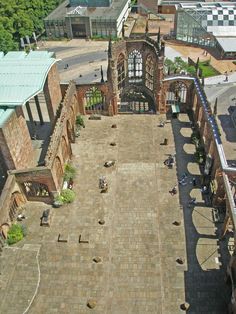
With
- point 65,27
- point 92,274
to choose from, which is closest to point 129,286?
point 92,274

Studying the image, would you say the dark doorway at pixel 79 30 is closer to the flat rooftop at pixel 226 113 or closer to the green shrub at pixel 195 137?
the flat rooftop at pixel 226 113

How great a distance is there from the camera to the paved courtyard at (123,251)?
35062 millimetres

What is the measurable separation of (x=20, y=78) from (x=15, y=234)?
23523 mm

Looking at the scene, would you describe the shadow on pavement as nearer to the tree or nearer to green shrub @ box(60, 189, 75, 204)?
green shrub @ box(60, 189, 75, 204)

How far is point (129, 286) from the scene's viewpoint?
3622 centimetres

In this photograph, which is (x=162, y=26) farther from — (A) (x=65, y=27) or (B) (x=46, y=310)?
(B) (x=46, y=310)

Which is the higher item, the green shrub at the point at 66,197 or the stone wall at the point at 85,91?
the stone wall at the point at 85,91

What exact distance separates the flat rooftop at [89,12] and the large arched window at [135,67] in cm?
4878

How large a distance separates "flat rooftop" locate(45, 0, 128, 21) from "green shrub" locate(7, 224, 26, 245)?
8583cm

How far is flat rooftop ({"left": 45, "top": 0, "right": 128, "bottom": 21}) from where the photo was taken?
4225 inches

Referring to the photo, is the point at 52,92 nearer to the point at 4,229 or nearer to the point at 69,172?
the point at 69,172

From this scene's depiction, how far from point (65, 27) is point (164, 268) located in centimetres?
9635

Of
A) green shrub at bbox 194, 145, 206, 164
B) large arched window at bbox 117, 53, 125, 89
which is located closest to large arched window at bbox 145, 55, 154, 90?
large arched window at bbox 117, 53, 125, 89

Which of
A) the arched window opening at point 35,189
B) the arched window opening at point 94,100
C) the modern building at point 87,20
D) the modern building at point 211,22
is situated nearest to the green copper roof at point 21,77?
the arched window opening at point 94,100
